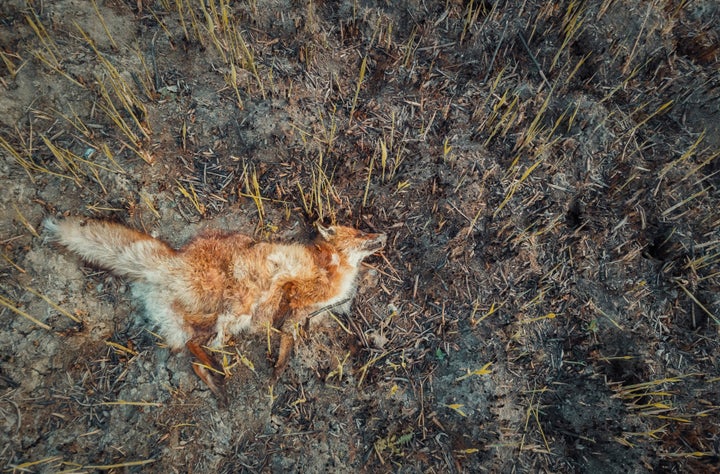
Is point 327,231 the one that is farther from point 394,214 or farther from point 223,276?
point 223,276

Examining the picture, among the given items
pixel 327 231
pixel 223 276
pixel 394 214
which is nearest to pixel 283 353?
pixel 223 276

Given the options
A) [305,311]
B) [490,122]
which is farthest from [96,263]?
[490,122]

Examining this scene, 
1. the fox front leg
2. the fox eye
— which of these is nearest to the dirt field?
the fox front leg

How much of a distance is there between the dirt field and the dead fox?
0.15 meters

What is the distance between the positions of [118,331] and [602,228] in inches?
172

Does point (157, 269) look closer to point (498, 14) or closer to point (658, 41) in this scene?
point (498, 14)

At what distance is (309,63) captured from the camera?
3.43m

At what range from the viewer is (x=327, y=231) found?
314cm

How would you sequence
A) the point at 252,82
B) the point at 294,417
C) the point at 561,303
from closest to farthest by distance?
the point at 294,417 < the point at 561,303 < the point at 252,82

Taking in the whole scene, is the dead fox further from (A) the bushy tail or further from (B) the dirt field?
(B) the dirt field

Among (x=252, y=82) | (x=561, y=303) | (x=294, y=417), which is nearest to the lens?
(x=294, y=417)

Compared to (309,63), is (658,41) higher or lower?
higher

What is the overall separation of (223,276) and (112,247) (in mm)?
892

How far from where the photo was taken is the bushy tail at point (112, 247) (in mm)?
2838
